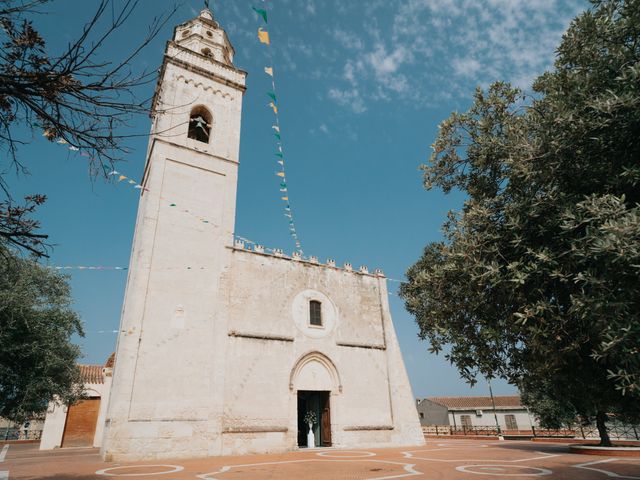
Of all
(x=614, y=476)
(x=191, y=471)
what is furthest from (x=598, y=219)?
(x=191, y=471)

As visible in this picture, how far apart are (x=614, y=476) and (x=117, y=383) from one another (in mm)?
15089

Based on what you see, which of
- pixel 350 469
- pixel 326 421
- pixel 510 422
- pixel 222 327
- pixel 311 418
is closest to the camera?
pixel 350 469

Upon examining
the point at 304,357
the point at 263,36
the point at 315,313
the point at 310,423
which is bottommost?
the point at 310,423

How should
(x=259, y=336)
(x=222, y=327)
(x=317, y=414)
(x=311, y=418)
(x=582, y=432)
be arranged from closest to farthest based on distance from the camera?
(x=222, y=327) → (x=259, y=336) → (x=311, y=418) → (x=317, y=414) → (x=582, y=432)

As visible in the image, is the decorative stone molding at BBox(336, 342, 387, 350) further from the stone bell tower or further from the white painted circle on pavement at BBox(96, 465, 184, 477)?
the white painted circle on pavement at BBox(96, 465, 184, 477)

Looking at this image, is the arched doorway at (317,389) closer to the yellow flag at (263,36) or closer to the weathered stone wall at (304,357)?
the weathered stone wall at (304,357)

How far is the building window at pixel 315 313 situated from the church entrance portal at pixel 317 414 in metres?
3.37

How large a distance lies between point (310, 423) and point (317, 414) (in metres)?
0.69

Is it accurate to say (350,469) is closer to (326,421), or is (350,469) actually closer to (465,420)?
(326,421)

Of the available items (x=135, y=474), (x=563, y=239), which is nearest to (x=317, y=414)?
(x=135, y=474)

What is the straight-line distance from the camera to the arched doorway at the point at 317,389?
17.9 metres

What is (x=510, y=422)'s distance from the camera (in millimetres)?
42125

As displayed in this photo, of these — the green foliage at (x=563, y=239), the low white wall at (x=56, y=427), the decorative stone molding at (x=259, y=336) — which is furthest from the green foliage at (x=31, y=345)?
the green foliage at (x=563, y=239)

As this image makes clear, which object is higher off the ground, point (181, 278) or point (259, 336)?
point (181, 278)
